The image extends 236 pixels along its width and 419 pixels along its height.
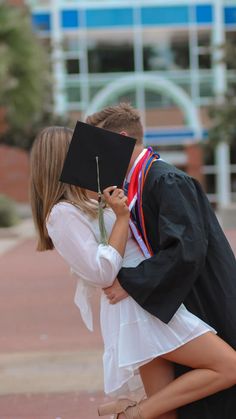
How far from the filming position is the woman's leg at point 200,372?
2.97 m

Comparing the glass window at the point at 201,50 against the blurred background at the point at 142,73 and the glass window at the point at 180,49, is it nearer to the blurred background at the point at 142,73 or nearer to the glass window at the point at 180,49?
the blurred background at the point at 142,73

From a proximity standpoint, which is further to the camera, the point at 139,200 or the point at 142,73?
the point at 142,73

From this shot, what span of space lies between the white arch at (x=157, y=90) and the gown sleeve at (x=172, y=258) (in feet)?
114

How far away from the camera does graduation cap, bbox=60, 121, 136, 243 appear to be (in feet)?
10.00

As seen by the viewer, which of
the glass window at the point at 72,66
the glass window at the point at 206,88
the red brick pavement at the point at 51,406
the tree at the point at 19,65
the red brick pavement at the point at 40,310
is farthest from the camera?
the glass window at the point at 72,66

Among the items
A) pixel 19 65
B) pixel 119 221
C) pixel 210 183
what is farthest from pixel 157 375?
pixel 210 183

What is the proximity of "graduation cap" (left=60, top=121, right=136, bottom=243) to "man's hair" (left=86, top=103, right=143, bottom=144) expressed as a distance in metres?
0.15

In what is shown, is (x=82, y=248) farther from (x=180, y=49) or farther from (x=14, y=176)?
(x=180, y=49)

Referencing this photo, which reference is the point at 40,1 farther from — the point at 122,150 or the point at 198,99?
the point at 122,150

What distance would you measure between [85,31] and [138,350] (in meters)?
36.7

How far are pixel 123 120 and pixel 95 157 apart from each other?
227 millimetres

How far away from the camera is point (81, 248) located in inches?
119

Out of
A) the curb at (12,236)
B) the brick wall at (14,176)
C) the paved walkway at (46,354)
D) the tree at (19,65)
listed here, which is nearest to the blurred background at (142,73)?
the brick wall at (14,176)

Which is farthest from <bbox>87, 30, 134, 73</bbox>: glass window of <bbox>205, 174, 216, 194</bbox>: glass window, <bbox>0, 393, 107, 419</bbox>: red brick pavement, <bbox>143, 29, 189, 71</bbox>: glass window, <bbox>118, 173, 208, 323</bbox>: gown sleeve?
<bbox>118, 173, 208, 323</bbox>: gown sleeve
